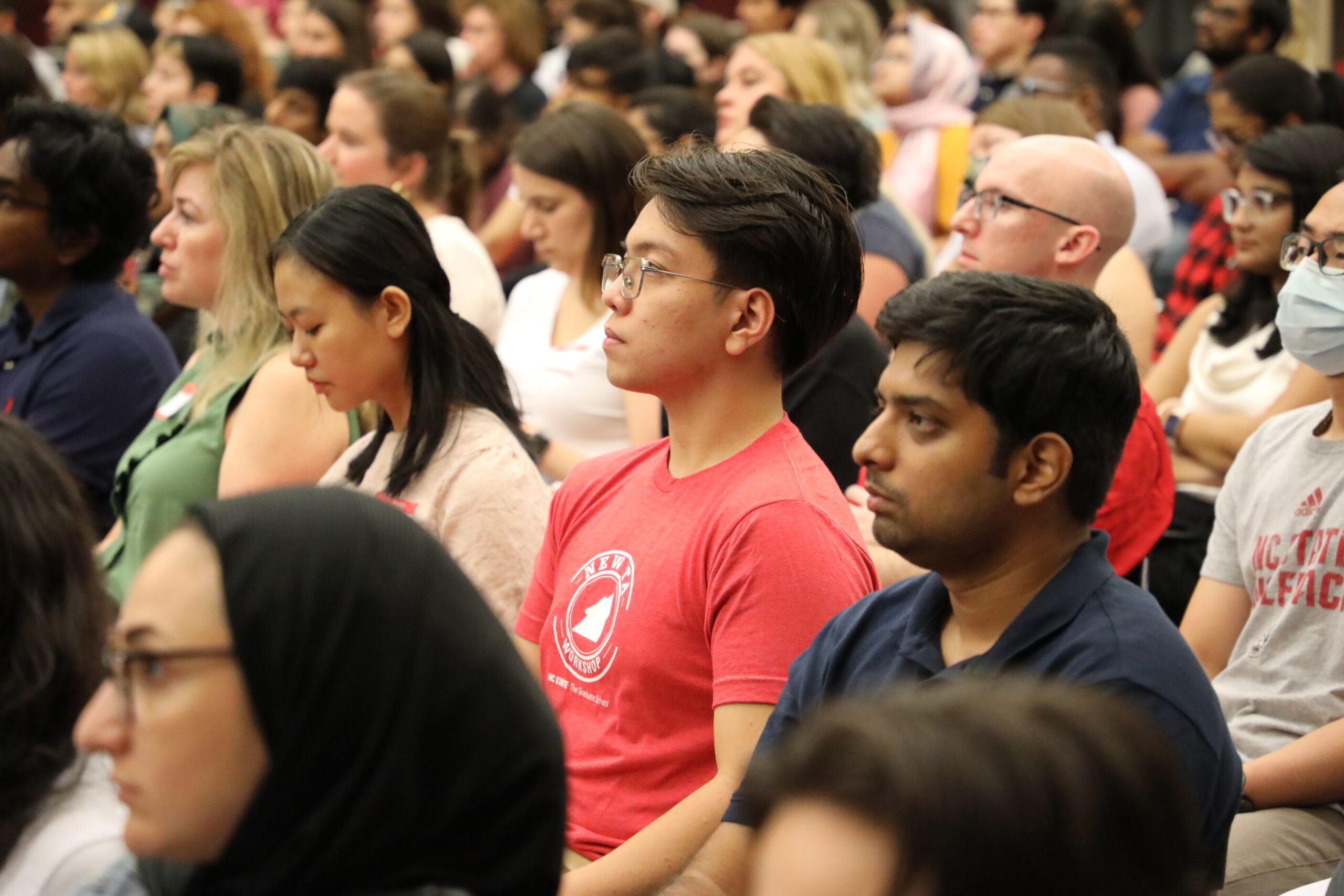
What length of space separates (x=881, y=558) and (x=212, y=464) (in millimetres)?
1527

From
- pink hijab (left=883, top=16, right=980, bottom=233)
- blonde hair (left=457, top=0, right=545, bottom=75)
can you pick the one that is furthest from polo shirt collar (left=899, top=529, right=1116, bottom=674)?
blonde hair (left=457, top=0, right=545, bottom=75)

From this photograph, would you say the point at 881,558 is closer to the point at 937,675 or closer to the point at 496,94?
the point at 937,675

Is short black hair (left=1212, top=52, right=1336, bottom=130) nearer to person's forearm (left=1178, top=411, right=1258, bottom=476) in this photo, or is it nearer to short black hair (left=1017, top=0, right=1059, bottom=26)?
person's forearm (left=1178, top=411, right=1258, bottom=476)

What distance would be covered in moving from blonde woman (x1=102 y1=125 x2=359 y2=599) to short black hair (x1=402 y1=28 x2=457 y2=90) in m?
3.36

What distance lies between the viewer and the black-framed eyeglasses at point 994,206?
3191 millimetres

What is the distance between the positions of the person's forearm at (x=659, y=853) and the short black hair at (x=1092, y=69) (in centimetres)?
424

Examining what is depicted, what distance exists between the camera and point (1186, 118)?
6570 millimetres

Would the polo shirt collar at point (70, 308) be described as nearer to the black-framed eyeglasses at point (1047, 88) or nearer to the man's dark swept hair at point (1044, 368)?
the man's dark swept hair at point (1044, 368)

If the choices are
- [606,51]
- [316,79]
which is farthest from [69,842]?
[606,51]

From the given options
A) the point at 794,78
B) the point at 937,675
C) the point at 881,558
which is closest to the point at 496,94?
the point at 794,78

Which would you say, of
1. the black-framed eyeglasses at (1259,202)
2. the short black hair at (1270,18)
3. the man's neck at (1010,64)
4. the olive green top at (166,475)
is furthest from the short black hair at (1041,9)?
the olive green top at (166,475)

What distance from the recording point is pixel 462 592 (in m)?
1.25

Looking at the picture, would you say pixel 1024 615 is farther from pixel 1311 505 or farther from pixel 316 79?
pixel 316 79

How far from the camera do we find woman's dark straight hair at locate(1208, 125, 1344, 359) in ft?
11.4
